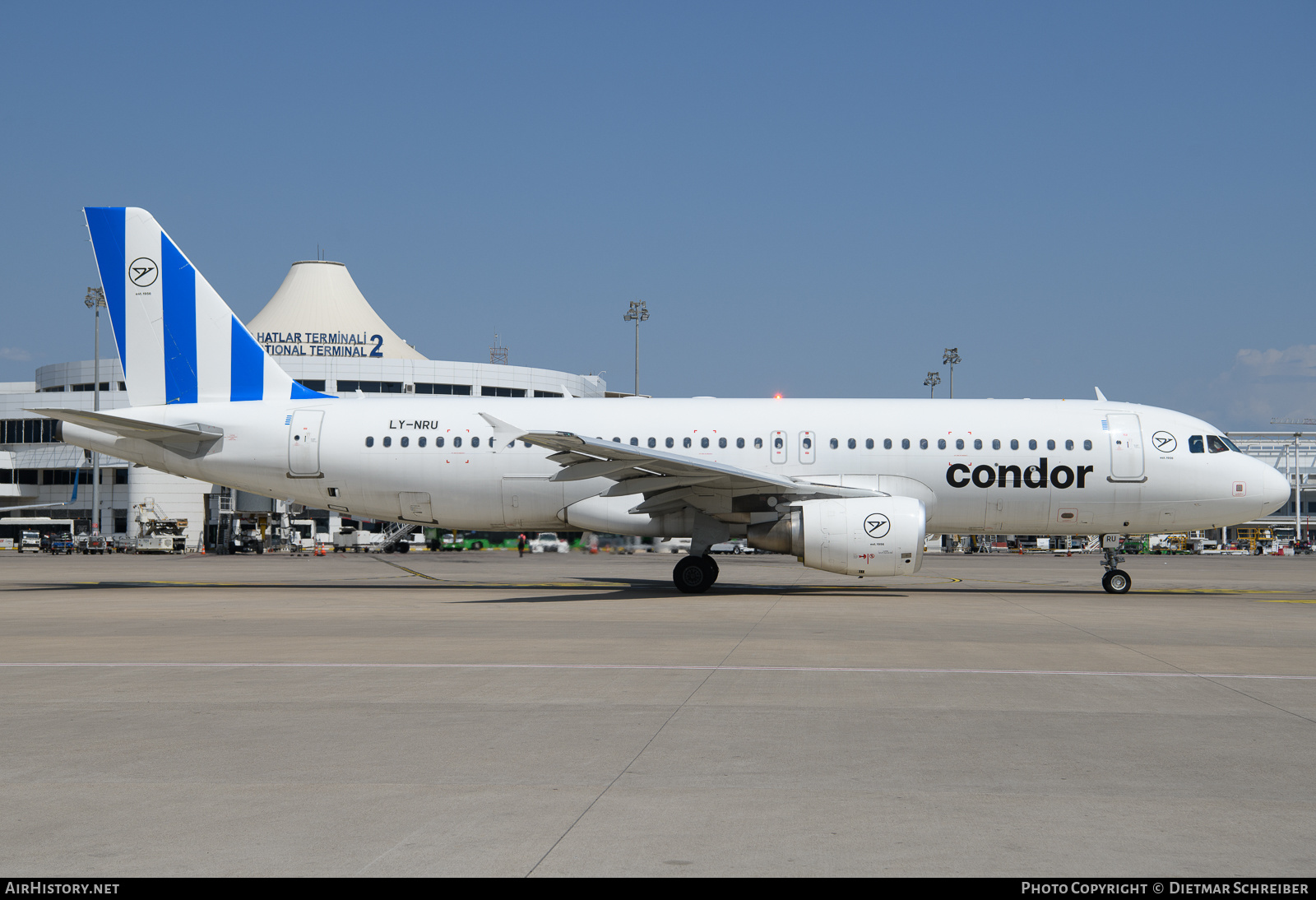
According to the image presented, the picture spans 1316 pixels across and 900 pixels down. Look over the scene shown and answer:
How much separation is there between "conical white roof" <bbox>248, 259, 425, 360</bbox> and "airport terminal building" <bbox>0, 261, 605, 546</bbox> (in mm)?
93

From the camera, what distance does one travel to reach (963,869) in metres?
4.36

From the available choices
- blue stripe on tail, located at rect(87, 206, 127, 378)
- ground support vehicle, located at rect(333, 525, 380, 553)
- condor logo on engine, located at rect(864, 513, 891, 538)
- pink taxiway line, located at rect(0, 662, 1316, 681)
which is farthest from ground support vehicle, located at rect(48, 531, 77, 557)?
pink taxiway line, located at rect(0, 662, 1316, 681)

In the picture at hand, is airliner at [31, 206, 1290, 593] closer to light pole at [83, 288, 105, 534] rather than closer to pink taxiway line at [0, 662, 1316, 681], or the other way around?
pink taxiway line at [0, 662, 1316, 681]

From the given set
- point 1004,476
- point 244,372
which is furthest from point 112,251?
point 1004,476

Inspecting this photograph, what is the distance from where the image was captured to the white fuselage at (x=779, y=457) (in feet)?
72.3

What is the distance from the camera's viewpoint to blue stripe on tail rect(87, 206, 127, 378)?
23.6 meters

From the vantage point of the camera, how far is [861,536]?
19.5 metres

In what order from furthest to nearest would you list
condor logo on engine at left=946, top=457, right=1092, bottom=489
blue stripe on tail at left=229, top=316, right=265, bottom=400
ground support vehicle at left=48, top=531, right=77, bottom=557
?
ground support vehicle at left=48, top=531, right=77, bottom=557, blue stripe on tail at left=229, top=316, right=265, bottom=400, condor logo on engine at left=946, top=457, right=1092, bottom=489

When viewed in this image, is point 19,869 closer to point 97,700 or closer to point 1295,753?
point 97,700

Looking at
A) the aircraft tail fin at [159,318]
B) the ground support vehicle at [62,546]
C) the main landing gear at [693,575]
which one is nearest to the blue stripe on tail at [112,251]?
the aircraft tail fin at [159,318]

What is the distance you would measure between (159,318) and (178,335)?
57cm

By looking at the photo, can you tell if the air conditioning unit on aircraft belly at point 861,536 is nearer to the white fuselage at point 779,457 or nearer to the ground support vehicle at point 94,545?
the white fuselage at point 779,457

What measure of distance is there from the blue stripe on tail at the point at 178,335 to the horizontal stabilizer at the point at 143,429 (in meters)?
1.29

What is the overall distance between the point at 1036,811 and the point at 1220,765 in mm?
1863
